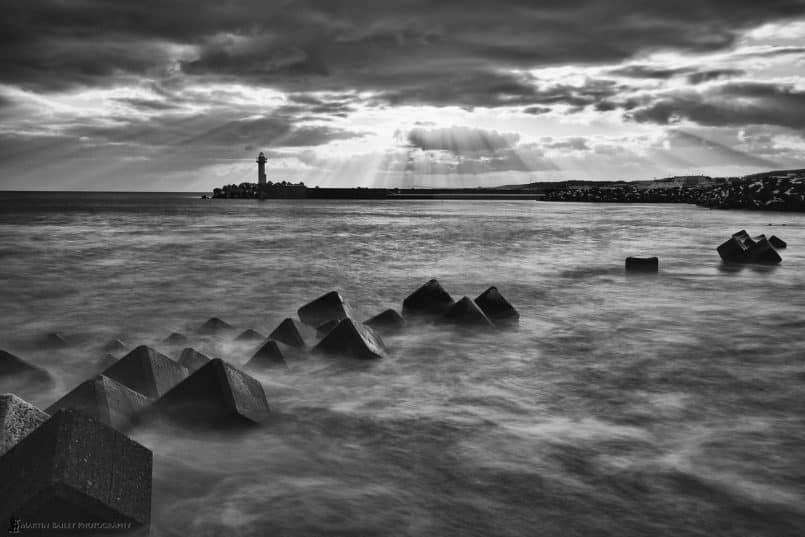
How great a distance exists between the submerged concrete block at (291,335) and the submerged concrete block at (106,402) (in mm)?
2419

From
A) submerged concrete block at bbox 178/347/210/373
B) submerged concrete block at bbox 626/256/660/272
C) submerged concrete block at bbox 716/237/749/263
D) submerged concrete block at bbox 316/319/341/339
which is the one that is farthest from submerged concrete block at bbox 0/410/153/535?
submerged concrete block at bbox 716/237/749/263

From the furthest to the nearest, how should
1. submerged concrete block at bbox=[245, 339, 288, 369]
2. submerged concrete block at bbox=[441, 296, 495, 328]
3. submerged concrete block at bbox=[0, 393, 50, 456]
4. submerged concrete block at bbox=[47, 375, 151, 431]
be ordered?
submerged concrete block at bbox=[441, 296, 495, 328] → submerged concrete block at bbox=[245, 339, 288, 369] → submerged concrete block at bbox=[47, 375, 151, 431] → submerged concrete block at bbox=[0, 393, 50, 456]

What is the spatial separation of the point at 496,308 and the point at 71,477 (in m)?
7.01

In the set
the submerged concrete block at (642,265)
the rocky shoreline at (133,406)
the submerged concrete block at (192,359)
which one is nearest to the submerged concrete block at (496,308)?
the rocky shoreline at (133,406)

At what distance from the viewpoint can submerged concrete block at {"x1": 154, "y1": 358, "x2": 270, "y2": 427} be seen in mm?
4254

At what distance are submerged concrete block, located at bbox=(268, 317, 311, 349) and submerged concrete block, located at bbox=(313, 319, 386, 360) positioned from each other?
10.1 inches

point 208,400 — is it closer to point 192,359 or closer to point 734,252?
point 192,359

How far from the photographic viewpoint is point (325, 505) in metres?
3.43

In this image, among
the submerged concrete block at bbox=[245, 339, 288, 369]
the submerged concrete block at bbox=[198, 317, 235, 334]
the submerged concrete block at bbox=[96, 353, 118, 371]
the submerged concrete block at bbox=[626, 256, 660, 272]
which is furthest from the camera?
the submerged concrete block at bbox=[626, 256, 660, 272]

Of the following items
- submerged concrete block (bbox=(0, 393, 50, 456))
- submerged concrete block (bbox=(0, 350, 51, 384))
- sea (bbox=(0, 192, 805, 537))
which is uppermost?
submerged concrete block (bbox=(0, 393, 50, 456))

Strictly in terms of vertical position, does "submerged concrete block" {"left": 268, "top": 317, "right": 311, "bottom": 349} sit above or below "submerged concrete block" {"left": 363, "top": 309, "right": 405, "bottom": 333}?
above

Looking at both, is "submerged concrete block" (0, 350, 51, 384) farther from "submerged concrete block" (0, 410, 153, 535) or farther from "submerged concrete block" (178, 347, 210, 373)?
"submerged concrete block" (0, 410, 153, 535)

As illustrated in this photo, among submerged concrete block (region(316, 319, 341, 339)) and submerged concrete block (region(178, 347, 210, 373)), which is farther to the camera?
A: submerged concrete block (region(316, 319, 341, 339))

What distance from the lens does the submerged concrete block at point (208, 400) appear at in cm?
425
